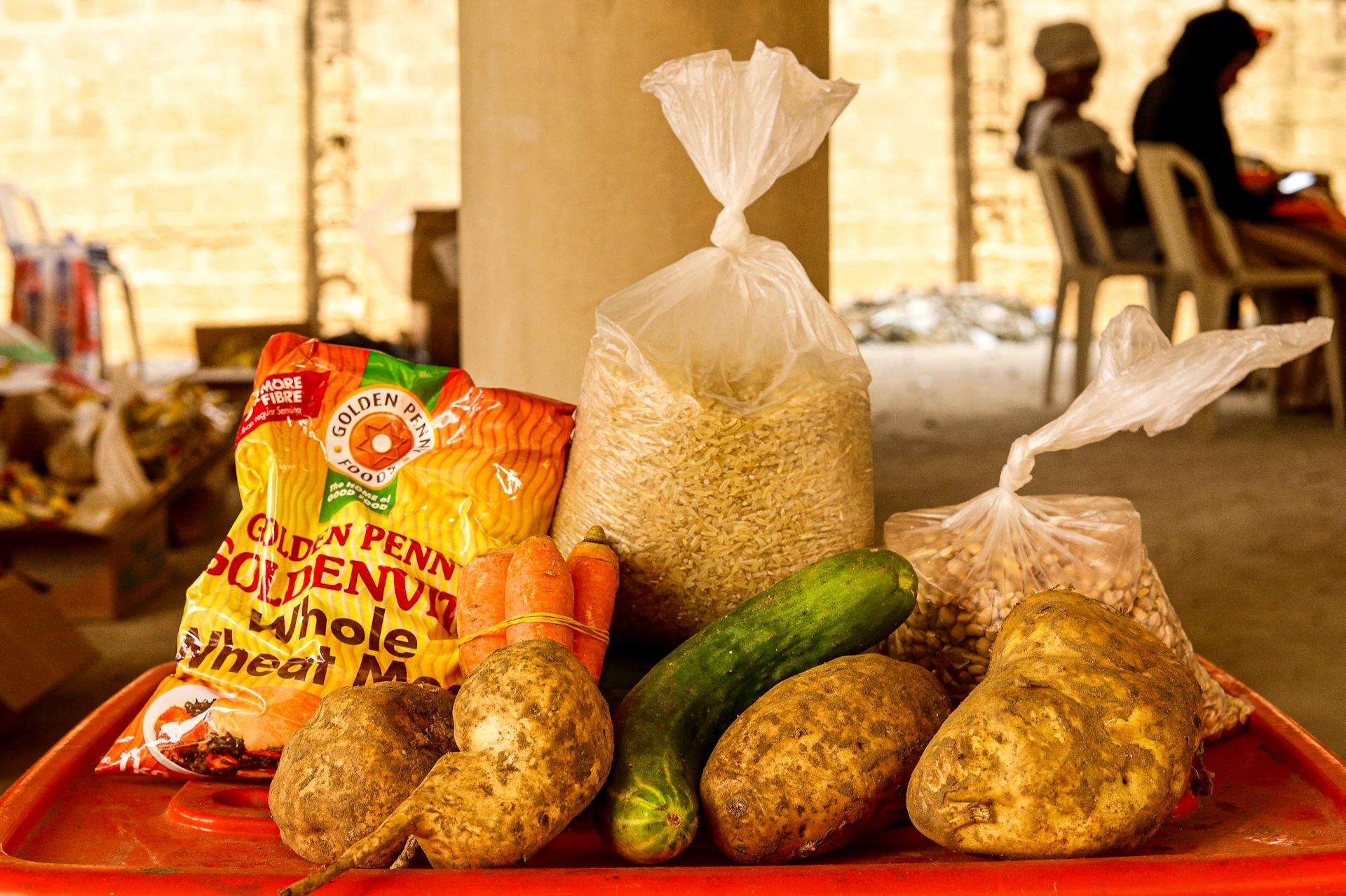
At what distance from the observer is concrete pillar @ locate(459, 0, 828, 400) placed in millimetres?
2207

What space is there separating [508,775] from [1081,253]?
5373 mm

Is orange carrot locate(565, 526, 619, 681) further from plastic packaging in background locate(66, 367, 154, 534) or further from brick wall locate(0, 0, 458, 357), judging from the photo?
brick wall locate(0, 0, 458, 357)

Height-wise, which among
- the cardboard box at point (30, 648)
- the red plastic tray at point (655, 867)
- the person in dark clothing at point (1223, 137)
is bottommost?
the cardboard box at point (30, 648)

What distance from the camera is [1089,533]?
50.6 inches

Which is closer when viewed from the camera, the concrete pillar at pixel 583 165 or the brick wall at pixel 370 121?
the concrete pillar at pixel 583 165

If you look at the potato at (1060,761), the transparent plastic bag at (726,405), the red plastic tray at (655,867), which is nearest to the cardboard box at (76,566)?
the red plastic tray at (655,867)

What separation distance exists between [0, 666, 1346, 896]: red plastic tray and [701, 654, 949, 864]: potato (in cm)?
3

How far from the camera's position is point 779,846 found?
3.23 ft

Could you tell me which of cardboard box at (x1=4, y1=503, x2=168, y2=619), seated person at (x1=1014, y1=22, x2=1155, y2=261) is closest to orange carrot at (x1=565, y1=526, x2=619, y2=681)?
cardboard box at (x1=4, y1=503, x2=168, y2=619)

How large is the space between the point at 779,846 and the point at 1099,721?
0.88 feet

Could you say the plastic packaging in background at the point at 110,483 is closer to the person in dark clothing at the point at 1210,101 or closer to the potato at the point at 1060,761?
the potato at the point at 1060,761

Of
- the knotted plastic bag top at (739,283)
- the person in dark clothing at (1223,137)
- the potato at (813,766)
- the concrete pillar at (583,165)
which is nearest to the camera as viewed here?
the potato at (813,766)

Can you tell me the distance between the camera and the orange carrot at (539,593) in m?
1.13

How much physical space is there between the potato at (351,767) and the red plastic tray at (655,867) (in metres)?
0.04
